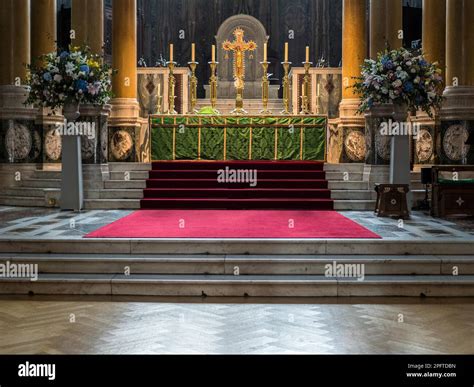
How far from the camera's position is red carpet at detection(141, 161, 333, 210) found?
36.9ft

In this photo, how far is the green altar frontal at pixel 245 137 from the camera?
13398mm

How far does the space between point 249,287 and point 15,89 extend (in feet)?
28.7

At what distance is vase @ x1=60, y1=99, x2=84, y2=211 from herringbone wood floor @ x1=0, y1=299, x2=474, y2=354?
173 inches

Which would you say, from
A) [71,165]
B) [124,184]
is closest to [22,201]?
[71,165]

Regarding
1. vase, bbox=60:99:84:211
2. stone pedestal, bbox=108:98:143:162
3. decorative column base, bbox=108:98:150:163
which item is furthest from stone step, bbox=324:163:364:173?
vase, bbox=60:99:84:211

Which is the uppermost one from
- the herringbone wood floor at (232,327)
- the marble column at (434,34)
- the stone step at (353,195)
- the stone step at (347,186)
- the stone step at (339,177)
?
the marble column at (434,34)

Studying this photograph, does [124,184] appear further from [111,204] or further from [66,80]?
[66,80]

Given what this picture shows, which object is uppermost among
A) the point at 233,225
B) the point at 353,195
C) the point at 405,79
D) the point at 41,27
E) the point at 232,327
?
the point at 41,27

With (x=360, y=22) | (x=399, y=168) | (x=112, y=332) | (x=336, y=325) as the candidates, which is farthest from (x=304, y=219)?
(x=360, y=22)

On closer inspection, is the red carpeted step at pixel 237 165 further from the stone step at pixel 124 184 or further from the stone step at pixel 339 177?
the stone step at pixel 124 184

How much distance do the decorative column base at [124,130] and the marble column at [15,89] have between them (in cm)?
163

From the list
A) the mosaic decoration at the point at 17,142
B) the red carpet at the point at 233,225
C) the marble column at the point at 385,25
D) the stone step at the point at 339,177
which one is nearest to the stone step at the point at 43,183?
the mosaic decoration at the point at 17,142

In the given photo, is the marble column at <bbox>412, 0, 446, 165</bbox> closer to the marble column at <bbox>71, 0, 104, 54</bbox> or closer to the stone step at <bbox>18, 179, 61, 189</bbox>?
the marble column at <bbox>71, 0, 104, 54</bbox>

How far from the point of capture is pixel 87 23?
13227 millimetres
